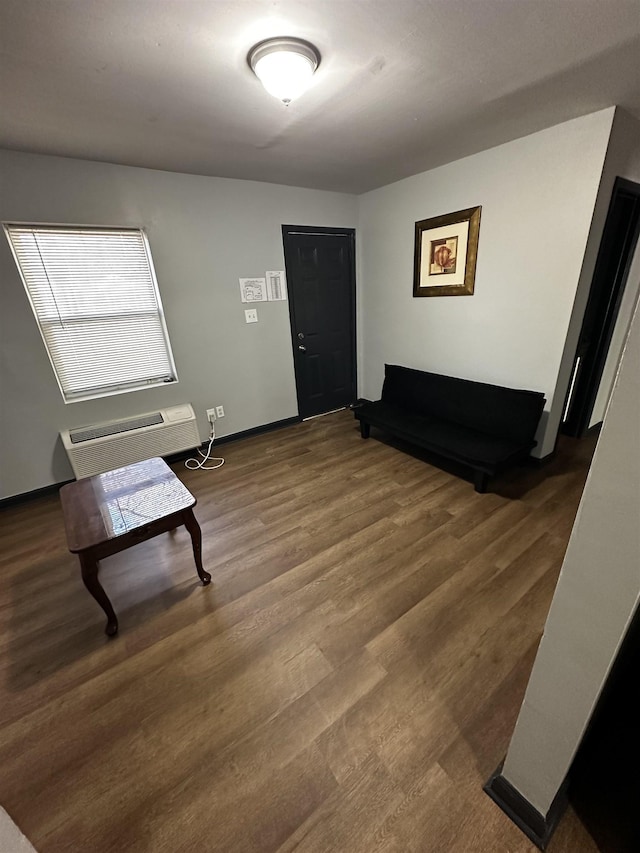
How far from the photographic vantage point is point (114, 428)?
285cm

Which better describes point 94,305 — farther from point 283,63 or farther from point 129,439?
point 283,63

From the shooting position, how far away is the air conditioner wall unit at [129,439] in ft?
8.78

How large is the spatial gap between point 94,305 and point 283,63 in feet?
7.04

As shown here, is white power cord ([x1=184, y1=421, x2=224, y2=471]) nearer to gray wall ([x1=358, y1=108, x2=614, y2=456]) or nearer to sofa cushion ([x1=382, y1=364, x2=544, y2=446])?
sofa cushion ([x1=382, y1=364, x2=544, y2=446])

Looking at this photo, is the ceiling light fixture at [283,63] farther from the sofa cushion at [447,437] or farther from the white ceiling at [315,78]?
the sofa cushion at [447,437]

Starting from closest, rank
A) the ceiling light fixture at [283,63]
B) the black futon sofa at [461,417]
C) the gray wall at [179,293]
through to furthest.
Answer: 1. the ceiling light fixture at [283,63]
2. the gray wall at [179,293]
3. the black futon sofa at [461,417]

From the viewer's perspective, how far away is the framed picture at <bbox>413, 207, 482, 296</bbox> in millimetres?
2771

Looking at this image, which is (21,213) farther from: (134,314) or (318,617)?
(318,617)

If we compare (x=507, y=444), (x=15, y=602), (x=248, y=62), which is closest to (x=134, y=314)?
(x=248, y=62)

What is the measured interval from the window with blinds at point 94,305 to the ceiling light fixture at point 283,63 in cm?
178

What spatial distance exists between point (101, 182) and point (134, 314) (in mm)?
929

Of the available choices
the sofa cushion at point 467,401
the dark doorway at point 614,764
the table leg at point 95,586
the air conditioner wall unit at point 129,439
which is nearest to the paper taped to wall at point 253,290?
the air conditioner wall unit at point 129,439

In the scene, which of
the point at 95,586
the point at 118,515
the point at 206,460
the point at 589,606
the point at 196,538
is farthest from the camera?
the point at 206,460

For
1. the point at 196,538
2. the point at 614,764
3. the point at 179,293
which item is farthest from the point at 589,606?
the point at 179,293
